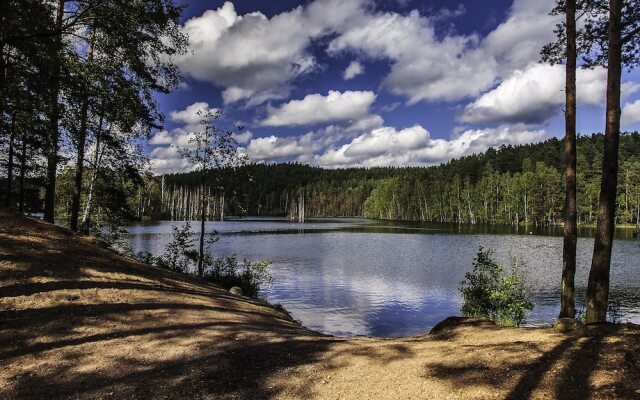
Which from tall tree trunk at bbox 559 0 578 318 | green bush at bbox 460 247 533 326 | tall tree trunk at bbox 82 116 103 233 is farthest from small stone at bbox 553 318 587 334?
tall tree trunk at bbox 82 116 103 233

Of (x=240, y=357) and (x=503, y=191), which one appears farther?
(x=503, y=191)

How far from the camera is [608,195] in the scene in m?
9.50

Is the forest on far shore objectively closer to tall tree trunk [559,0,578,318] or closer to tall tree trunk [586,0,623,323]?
tall tree trunk [559,0,578,318]

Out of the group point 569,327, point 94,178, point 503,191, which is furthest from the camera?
point 503,191

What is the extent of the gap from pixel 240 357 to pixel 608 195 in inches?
348

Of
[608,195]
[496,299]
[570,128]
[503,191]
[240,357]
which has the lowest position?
[496,299]

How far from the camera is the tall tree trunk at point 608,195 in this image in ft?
30.6

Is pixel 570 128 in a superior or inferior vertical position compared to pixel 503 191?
inferior

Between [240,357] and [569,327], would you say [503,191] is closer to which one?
[569,327]

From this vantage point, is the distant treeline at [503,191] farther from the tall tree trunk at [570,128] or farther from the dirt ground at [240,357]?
the tall tree trunk at [570,128]

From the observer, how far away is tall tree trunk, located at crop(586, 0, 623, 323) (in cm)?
934

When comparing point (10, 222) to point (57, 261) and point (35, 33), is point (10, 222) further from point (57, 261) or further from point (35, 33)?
point (35, 33)

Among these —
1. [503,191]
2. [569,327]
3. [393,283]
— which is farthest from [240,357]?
[503,191]

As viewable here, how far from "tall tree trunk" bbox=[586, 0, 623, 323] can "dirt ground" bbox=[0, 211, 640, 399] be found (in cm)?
252
